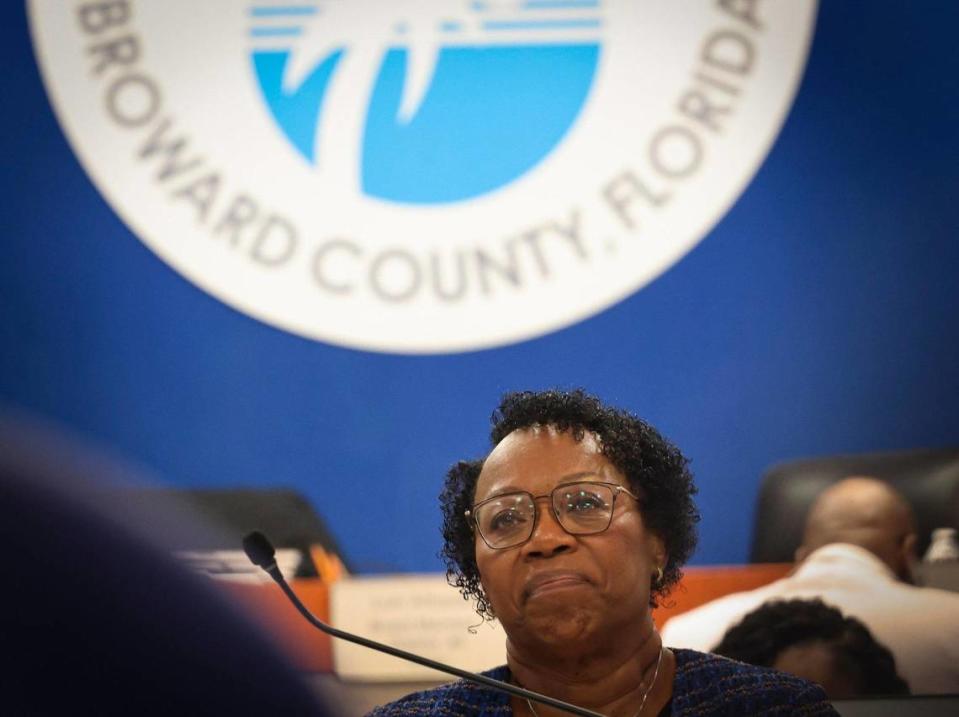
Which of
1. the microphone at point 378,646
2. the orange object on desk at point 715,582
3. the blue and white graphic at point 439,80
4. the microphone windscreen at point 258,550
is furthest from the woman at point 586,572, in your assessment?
the blue and white graphic at point 439,80

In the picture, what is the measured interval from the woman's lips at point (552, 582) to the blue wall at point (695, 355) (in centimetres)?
75

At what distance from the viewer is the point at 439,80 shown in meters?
2.36

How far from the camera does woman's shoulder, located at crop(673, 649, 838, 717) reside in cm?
158

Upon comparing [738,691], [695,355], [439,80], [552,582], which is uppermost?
[439,80]

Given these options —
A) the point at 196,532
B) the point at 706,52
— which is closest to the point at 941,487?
the point at 706,52

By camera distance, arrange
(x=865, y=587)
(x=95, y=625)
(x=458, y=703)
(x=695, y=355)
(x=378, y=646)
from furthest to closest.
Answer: (x=695, y=355)
(x=865, y=587)
(x=458, y=703)
(x=378, y=646)
(x=95, y=625)

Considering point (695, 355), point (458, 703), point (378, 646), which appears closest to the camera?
point (378, 646)

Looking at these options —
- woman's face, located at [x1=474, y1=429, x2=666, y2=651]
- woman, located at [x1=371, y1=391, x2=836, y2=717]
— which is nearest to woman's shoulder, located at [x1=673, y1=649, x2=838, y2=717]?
woman, located at [x1=371, y1=391, x2=836, y2=717]

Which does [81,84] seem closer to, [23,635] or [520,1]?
[520,1]

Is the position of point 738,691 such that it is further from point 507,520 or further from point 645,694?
point 507,520

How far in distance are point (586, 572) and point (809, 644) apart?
0.82m

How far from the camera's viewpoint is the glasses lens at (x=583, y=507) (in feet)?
5.11

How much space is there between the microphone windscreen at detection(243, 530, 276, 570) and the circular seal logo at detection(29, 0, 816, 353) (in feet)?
3.05

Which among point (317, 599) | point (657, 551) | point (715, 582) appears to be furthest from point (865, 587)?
point (317, 599)
